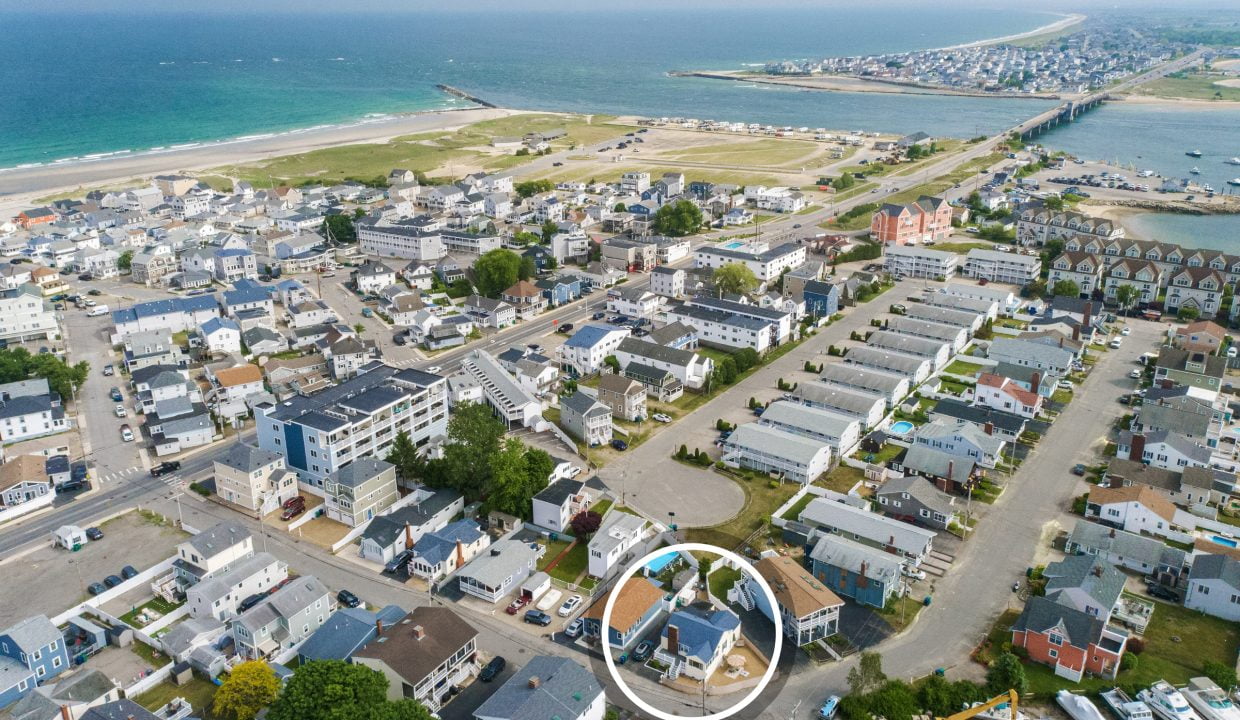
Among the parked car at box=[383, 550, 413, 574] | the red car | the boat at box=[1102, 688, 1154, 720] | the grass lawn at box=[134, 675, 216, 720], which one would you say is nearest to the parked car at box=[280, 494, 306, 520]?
the parked car at box=[383, 550, 413, 574]

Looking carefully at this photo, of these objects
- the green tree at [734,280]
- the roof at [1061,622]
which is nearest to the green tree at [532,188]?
the green tree at [734,280]

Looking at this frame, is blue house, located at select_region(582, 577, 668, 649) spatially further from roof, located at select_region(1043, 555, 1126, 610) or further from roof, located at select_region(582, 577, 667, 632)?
roof, located at select_region(1043, 555, 1126, 610)

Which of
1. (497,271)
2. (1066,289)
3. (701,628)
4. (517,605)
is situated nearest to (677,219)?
(497,271)

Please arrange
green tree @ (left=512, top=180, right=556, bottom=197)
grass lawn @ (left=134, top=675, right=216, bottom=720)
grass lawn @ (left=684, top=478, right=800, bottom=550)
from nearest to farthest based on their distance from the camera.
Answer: grass lawn @ (left=134, top=675, right=216, bottom=720) < grass lawn @ (left=684, top=478, right=800, bottom=550) < green tree @ (left=512, top=180, right=556, bottom=197)

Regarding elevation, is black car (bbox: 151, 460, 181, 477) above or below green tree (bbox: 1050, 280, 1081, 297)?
below

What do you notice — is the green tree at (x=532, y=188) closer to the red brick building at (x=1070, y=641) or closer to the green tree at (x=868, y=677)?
the red brick building at (x=1070, y=641)
